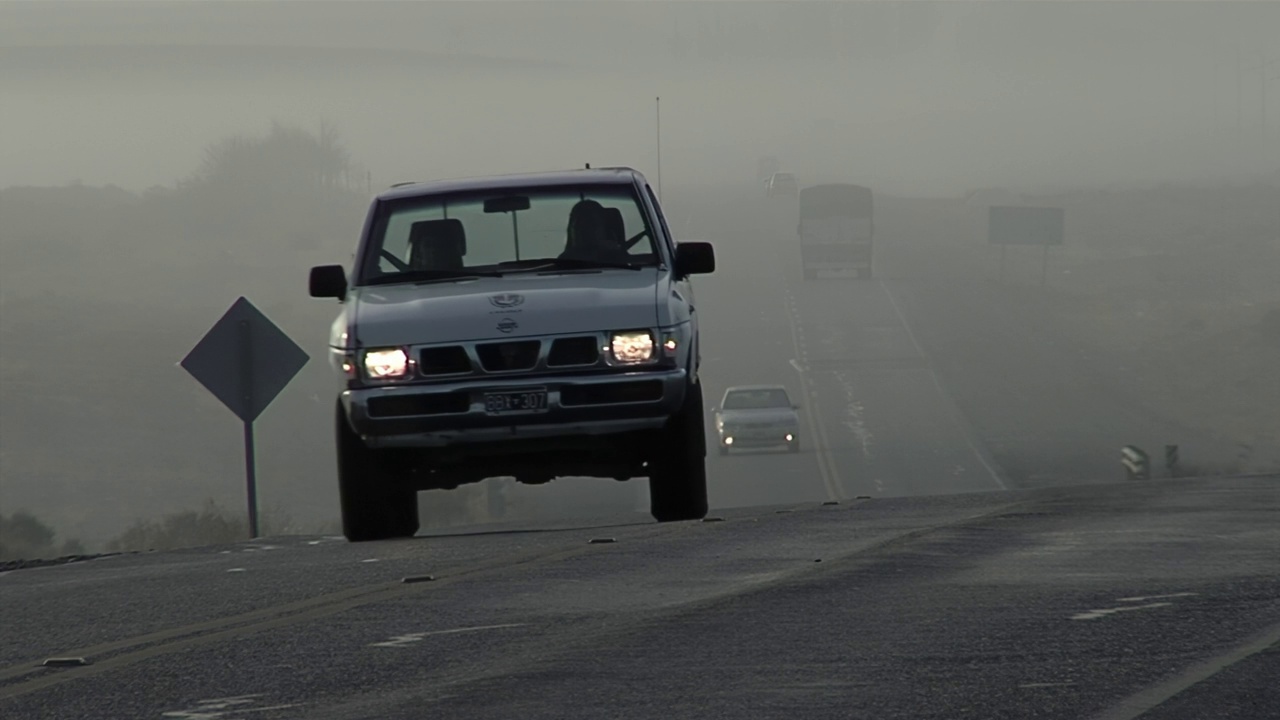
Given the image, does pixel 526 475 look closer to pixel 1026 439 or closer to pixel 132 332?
pixel 1026 439

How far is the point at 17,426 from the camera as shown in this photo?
2633 inches

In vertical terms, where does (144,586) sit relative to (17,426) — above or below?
above

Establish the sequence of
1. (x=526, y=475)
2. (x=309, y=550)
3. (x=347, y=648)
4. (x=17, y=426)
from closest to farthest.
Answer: (x=347, y=648) → (x=526, y=475) → (x=309, y=550) → (x=17, y=426)

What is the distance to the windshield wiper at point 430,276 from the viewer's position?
10562 mm

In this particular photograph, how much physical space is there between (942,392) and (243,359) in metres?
53.8

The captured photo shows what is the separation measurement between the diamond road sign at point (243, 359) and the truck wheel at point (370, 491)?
15.6ft

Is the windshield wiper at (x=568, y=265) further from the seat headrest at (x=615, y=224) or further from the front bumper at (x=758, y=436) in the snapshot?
the front bumper at (x=758, y=436)

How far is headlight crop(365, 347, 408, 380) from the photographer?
9.84 meters

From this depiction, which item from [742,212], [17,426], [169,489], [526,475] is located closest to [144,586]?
[526,475]

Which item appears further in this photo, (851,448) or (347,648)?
(851,448)

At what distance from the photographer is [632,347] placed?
9.91 meters

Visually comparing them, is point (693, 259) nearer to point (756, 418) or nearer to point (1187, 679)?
point (1187, 679)

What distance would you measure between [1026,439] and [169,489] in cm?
2764

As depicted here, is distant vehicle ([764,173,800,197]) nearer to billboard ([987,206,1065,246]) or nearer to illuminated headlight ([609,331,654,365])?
billboard ([987,206,1065,246])
